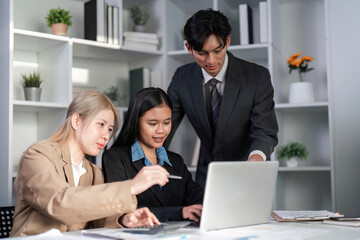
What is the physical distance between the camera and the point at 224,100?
2316mm

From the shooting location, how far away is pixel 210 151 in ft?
8.14

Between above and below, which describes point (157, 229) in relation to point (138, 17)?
below

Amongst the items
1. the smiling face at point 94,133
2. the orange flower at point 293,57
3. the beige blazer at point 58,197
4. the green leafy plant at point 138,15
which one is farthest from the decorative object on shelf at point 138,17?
the beige blazer at point 58,197

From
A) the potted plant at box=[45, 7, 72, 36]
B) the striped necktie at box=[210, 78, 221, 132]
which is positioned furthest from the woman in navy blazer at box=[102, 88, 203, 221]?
the potted plant at box=[45, 7, 72, 36]

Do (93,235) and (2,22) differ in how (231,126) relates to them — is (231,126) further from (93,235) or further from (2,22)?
(2,22)

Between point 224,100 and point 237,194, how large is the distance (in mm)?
914

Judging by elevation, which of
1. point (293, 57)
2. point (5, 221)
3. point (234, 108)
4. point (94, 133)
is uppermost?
point (293, 57)

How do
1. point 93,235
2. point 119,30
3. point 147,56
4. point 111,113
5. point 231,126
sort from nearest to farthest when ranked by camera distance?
point 93,235, point 111,113, point 231,126, point 119,30, point 147,56

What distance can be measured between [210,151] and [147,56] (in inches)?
47.1

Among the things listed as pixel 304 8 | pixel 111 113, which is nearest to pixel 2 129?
pixel 111 113

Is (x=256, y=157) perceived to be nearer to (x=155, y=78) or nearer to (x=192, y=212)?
(x=192, y=212)

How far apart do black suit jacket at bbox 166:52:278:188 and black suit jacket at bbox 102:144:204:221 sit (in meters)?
0.26

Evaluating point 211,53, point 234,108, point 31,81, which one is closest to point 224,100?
point 234,108

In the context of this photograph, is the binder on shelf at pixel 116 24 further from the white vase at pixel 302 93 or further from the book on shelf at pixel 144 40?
the white vase at pixel 302 93
